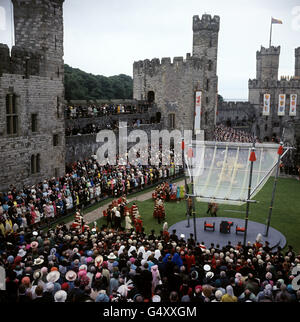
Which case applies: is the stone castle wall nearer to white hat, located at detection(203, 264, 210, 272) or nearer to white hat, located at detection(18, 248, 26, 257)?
white hat, located at detection(203, 264, 210, 272)

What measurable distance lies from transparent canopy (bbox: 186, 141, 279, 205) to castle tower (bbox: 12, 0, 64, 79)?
37.2ft

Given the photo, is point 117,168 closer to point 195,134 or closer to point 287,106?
point 195,134

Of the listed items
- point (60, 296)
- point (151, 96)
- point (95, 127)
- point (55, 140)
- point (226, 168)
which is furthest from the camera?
point (151, 96)

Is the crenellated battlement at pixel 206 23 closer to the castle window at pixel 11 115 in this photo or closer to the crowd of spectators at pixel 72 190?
the crowd of spectators at pixel 72 190

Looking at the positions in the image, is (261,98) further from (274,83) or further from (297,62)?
(297,62)

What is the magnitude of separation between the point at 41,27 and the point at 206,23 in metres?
23.6

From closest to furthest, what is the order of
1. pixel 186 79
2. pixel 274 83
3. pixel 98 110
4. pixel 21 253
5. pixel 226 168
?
1. pixel 21 253
2. pixel 226 168
3. pixel 98 110
4. pixel 186 79
5. pixel 274 83

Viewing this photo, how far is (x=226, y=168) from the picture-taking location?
759 inches

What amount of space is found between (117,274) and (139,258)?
64.5 inches

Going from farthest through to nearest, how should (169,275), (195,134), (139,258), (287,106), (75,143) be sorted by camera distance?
(287,106) → (195,134) → (75,143) → (139,258) → (169,275)

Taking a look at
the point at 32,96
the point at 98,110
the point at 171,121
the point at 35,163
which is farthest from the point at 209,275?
the point at 171,121

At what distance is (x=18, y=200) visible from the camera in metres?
19.0
